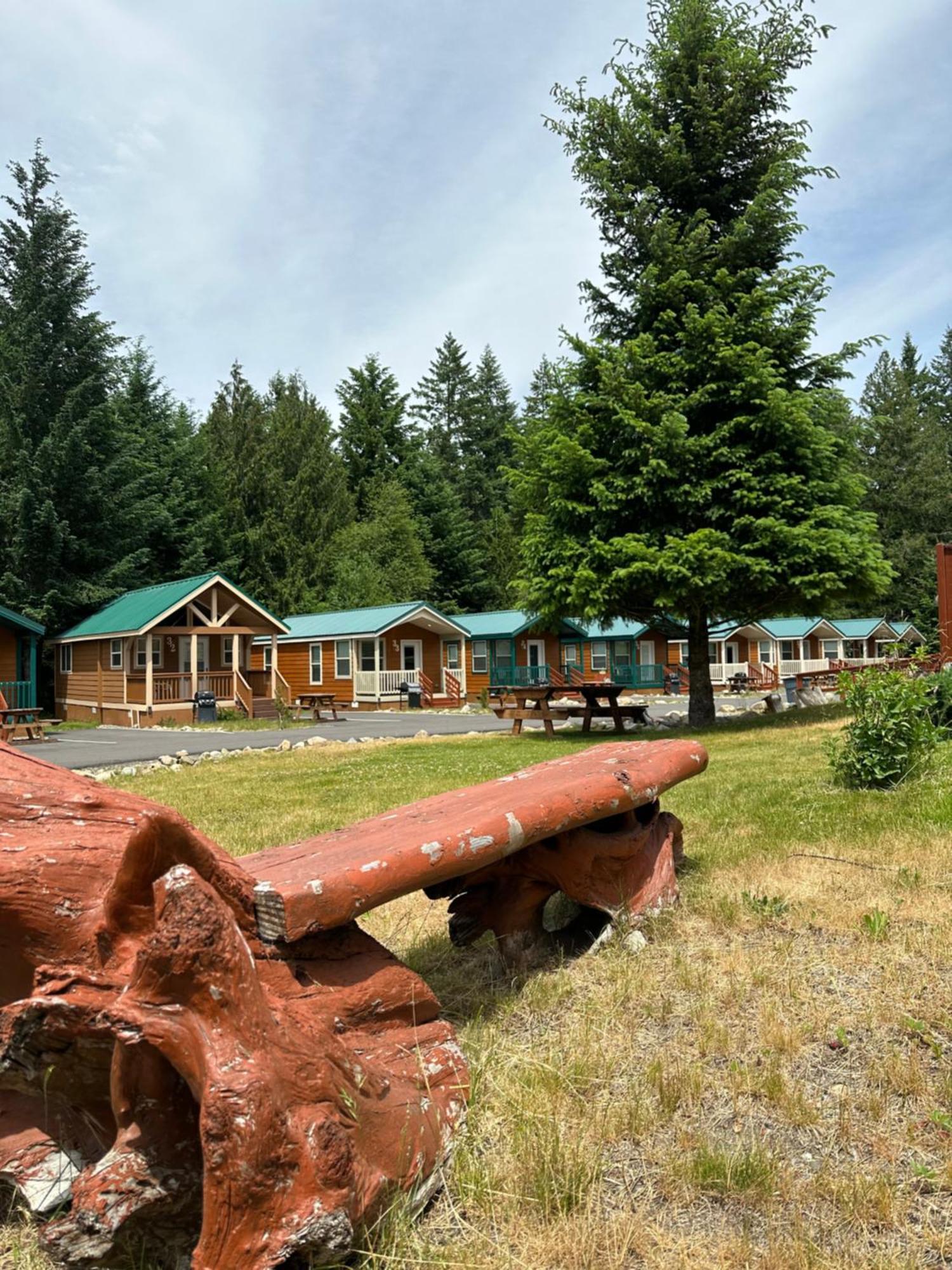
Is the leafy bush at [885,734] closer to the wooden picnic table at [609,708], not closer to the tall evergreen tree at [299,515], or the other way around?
the wooden picnic table at [609,708]

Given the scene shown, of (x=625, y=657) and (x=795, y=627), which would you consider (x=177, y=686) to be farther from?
(x=795, y=627)

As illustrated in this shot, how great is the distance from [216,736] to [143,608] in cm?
977

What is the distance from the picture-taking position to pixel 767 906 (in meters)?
4.31

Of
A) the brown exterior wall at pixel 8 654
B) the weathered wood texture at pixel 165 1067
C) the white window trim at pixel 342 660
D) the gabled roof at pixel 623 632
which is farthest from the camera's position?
→ the gabled roof at pixel 623 632

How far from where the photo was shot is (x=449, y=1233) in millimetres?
2066

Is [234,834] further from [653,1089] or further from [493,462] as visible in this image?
[493,462]

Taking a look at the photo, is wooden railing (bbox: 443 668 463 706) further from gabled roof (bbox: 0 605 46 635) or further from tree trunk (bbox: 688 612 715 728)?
tree trunk (bbox: 688 612 715 728)

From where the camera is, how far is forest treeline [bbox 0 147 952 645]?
111 ft

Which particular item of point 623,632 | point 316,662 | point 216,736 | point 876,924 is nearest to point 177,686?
point 316,662

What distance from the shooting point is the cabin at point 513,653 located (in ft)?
128

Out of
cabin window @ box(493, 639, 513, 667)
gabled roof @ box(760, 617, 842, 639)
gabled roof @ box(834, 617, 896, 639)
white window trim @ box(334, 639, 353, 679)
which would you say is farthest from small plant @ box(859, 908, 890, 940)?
gabled roof @ box(834, 617, 896, 639)

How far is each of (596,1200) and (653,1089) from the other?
1.93ft

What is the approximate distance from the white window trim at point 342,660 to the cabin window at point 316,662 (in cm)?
82

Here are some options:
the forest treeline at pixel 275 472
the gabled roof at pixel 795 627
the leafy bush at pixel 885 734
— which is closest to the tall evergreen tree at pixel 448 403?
the forest treeline at pixel 275 472
